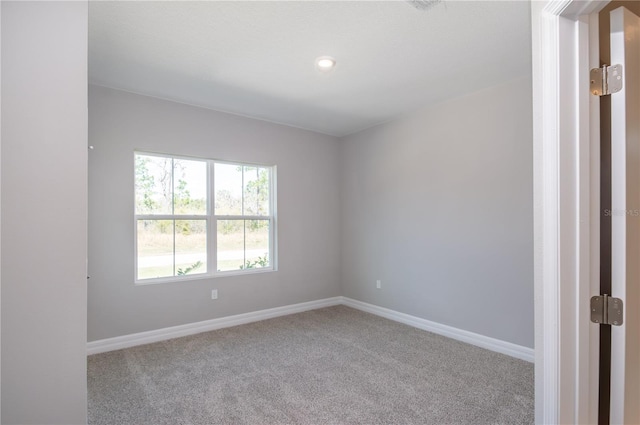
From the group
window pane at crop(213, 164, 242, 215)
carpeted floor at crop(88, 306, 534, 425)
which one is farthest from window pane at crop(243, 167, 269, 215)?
Answer: carpeted floor at crop(88, 306, 534, 425)

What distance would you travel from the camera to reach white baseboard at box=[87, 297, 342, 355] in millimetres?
3299

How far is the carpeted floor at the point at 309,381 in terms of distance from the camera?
2227 mm

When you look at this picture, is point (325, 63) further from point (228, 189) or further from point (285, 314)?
point (285, 314)

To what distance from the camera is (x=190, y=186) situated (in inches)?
156

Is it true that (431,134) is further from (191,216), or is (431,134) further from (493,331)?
(191,216)

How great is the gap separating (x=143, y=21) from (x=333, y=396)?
2955mm

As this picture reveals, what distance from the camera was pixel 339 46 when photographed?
101 inches

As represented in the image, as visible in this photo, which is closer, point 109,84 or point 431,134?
point 109,84

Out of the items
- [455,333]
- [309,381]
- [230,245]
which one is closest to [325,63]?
[230,245]

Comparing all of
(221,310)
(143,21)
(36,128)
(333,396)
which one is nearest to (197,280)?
(221,310)

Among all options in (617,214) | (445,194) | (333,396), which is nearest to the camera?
(617,214)

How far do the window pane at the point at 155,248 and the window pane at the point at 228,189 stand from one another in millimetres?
652

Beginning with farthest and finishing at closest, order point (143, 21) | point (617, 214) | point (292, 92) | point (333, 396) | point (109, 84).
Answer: point (292, 92) < point (109, 84) < point (333, 396) < point (143, 21) < point (617, 214)

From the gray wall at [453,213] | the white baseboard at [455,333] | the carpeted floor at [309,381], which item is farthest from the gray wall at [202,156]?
the white baseboard at [455,333]
